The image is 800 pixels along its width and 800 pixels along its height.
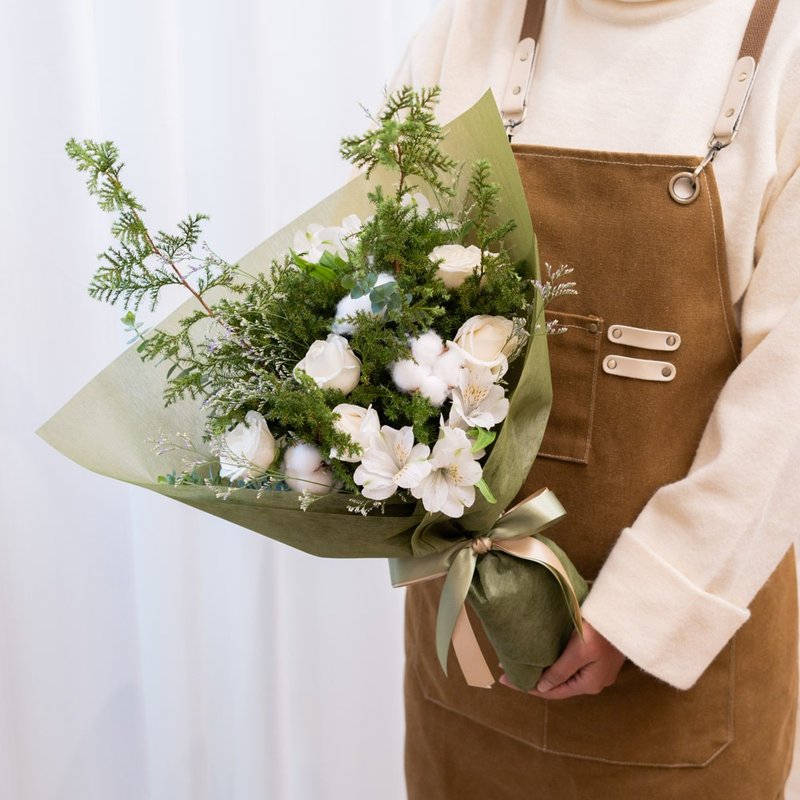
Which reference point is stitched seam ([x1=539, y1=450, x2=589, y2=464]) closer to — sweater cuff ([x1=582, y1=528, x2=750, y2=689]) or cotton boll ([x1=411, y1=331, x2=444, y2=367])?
sweater cuff ([x1=582, y1=528, x2=750, y2=689])

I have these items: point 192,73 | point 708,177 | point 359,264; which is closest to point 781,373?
point 708,177

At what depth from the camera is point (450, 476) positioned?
0.71m

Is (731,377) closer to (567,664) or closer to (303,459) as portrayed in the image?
(567,664)

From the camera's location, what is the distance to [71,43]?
4.13 ft

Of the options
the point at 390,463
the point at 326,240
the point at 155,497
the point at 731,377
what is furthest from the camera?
the point at 155,497

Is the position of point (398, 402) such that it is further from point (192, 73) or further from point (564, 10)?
point (192, 73)

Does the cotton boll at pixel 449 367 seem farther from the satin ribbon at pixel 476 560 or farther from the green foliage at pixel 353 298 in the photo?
the satin ribbon at pixel 476 560

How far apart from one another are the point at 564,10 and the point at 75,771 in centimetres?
144

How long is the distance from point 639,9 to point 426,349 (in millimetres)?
557

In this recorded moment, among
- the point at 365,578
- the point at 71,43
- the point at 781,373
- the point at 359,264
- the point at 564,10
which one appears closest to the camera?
the point at 359,264

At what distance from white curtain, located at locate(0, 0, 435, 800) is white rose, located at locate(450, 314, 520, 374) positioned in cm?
82

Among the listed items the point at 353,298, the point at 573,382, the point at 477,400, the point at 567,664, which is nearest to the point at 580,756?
the point at 567,664

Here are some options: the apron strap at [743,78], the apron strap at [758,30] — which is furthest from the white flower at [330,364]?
the apron strap at [758,30]

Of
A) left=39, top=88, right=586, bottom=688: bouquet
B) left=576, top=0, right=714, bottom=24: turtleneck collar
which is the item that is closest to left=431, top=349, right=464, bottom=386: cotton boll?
left=39, top=88, right=586, bottom=688: bouquet
